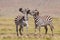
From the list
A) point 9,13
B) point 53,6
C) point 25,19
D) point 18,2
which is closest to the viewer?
point 25,19

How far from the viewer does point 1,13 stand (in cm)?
6850

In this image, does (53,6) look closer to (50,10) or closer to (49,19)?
(50,10)

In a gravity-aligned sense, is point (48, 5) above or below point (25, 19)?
above

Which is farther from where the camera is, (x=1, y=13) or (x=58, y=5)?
(x=58, y=5)

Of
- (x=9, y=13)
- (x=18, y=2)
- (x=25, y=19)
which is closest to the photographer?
(x=25, y=19)

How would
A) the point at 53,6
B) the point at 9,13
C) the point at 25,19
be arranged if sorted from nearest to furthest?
the point at 25,19 → the point at 9,13 → the point at 53,6

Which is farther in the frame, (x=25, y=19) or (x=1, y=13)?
(x=1, y=13)

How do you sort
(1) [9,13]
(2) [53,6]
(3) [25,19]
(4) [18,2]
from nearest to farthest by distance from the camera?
(3) [25,19] → (1) [9,13] → (2) [53,6] → (4) [18,2]

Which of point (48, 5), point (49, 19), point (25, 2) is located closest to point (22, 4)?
point (25, 2)

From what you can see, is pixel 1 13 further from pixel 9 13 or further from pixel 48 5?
pixel 48 5

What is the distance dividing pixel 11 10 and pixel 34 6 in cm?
664

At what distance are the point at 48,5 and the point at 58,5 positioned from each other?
257 cm

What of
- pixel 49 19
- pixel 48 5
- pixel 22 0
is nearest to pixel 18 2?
pixel 22 0

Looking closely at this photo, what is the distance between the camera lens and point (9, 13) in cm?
6831
